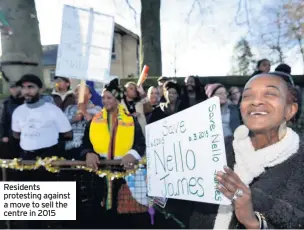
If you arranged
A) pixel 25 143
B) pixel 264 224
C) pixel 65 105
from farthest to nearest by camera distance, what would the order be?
1. pixel 65 105
2. pixel 25 143
3. pixel 264 224

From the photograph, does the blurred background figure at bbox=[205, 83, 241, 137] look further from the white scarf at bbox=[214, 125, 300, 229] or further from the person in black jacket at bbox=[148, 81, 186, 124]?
the white scarf at bbox=[214, 125, 300, 229]

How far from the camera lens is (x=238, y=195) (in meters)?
1.54

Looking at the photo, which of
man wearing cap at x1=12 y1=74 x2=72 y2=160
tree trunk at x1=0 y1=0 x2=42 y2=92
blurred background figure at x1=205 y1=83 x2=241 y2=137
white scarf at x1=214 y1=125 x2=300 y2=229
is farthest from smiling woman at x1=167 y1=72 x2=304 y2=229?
tree trunk at x1=0 y1=0 x2=42 y2=92

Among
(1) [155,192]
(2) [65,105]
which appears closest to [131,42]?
(2) [65,105]

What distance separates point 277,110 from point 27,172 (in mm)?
2867

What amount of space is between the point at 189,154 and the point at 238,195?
0.63 metres

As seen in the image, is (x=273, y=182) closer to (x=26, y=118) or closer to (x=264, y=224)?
(x=264, y=224)

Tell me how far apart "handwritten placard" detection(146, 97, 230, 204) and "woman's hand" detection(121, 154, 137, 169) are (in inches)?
38.0

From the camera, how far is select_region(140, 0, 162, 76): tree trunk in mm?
11656

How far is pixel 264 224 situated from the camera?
5.52ft

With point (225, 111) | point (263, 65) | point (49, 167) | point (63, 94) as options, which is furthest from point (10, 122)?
point (263, 65)
